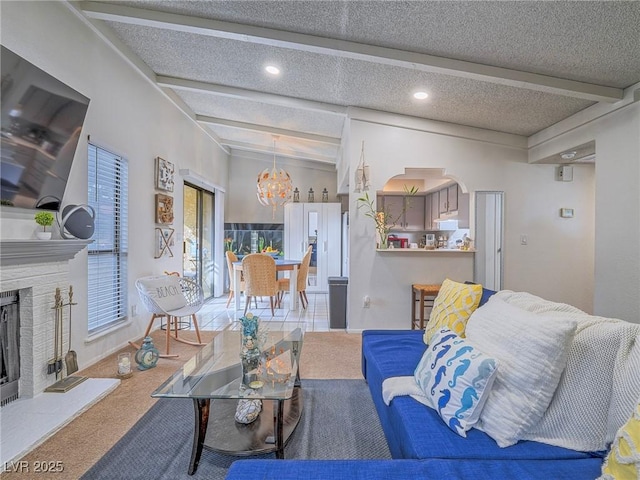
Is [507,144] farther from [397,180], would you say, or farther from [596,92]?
[397,180]

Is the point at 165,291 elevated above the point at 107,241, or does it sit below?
below

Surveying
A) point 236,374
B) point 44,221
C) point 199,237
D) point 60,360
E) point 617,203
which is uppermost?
point 617,203

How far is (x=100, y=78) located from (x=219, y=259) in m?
4.05

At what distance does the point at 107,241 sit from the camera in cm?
328

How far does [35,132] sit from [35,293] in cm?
114

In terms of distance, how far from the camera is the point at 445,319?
2.12 m

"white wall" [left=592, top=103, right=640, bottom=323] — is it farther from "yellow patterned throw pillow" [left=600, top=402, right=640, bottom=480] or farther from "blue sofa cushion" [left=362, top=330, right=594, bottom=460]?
"yellow patterned throw pillow" [left=600, top=402, right=640, bottom=480]

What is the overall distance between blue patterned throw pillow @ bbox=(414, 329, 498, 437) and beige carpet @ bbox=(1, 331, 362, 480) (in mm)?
1418

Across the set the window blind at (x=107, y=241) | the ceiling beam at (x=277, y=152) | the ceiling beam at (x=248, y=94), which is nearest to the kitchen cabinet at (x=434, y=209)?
the ceiling beam at (x=277, y=152)

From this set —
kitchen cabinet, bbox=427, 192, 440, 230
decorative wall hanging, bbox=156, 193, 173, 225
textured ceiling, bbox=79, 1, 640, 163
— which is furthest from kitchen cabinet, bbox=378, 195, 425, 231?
decorative wall hanging, bbox=156, 193, 173, 225

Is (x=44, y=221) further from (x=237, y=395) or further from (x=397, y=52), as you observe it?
(x=397, y=52)

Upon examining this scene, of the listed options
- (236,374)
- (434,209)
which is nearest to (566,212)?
(434,209)

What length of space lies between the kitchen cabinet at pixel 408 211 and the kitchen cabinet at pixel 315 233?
3.69 feet

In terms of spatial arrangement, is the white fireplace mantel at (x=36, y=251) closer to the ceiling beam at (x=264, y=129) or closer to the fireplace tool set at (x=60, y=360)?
the fireplace tool set at (x=60, y=360)
